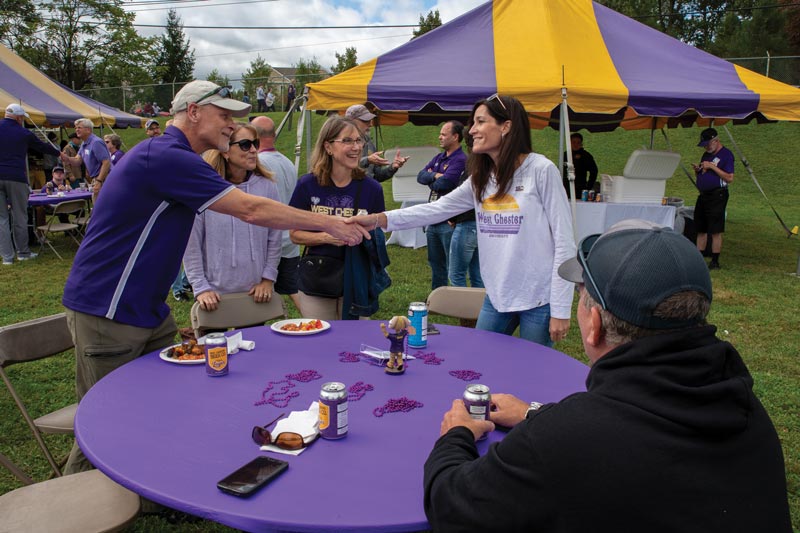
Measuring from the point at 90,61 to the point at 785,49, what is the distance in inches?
1791

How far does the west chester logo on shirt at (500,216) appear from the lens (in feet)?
9.59

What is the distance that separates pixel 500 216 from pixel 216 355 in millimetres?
1589

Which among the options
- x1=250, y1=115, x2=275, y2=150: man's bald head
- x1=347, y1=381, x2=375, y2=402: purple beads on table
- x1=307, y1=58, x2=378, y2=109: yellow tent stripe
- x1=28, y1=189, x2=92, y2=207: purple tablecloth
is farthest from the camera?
x1=28, y1=189, x2=92, y2=207: purple tablecloth

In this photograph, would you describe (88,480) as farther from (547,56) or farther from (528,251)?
(547,56)

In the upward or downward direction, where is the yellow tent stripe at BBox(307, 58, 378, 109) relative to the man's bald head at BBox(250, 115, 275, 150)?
upward

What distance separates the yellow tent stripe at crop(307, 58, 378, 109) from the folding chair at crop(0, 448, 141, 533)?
18.5 ft

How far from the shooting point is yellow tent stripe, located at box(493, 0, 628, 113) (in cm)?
699

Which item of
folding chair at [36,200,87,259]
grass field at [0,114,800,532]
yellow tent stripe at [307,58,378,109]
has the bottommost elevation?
grass field at [0,114,800,532]

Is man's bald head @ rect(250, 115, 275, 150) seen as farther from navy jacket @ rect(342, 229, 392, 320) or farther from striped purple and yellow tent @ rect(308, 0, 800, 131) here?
navy jacket @ rect(342, 229, 392, 320)

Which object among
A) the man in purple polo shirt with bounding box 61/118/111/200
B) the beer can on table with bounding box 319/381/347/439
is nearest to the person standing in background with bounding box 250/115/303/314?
the beer can on table with bounding box 319/381/347/439

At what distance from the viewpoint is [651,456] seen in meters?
1.03

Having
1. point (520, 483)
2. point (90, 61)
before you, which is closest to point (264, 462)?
point (520, 483)

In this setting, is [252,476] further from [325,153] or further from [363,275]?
[325,153]

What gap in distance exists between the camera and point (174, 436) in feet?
5.78
